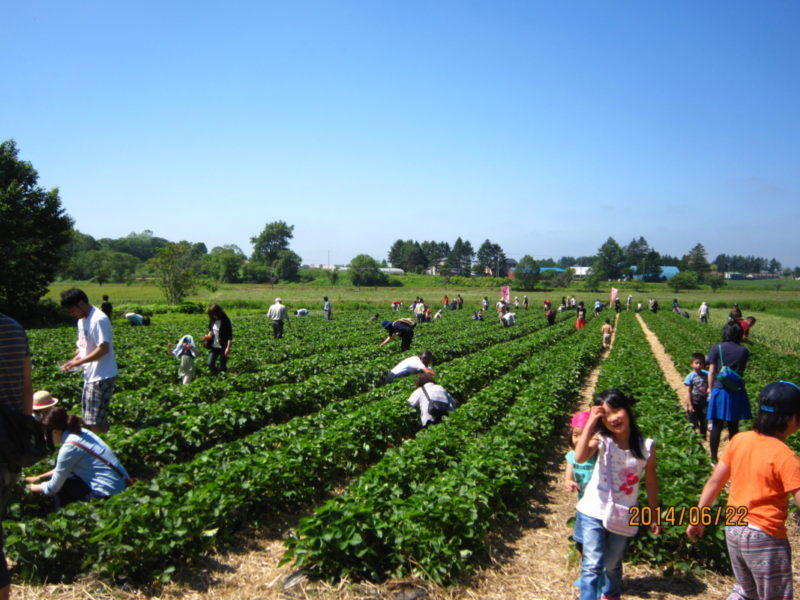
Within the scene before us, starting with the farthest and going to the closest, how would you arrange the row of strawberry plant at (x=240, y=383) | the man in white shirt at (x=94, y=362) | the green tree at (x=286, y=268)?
the green tree at (x=286, y=268) → the row of strawberry plant at (x=240, y=383) → the man in white shirt at (x=94, y=362)

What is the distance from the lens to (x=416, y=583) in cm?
438

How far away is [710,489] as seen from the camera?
3.45 meters

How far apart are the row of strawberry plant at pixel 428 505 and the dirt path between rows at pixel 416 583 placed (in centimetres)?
17

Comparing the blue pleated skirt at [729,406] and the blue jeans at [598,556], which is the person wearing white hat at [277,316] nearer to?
the blue pleated skirt at [729,406]

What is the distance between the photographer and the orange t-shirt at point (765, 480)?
3141 mm

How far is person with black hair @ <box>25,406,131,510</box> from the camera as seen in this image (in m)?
5.30

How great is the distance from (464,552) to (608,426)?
179 centimetres

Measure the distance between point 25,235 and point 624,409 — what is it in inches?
1440

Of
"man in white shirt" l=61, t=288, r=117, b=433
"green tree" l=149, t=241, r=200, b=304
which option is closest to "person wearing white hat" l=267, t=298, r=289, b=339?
"man in white shirt" l=61, t=288, r=117, b=433

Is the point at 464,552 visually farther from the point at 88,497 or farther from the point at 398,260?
the point at 398,260

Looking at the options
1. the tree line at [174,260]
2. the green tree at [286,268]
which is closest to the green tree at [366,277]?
the tree line at [174,260]

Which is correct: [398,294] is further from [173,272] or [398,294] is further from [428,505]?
[428,505]

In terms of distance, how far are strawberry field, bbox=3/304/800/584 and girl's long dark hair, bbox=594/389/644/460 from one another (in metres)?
1.65

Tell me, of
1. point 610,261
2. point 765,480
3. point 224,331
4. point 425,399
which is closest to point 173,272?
point 224,331
